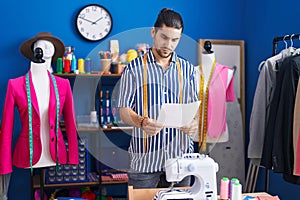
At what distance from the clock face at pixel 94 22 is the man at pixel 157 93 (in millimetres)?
1808

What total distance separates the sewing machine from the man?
124 millimetres

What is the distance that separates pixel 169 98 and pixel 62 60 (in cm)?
175

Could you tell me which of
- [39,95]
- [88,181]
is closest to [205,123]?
[39,95]

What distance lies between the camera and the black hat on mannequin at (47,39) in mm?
2873

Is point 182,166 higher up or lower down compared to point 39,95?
lower down

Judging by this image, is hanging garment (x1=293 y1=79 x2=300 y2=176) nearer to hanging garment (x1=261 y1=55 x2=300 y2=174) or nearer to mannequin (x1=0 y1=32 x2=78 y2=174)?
hanging garment (x1=261 y1=55 x2=300 y2=174)

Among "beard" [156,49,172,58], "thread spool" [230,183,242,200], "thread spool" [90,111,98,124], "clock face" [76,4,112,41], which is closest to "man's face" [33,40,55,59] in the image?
"clock face" [76,4,112,41]

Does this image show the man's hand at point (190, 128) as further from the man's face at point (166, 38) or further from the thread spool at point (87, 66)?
the thread spool at point (87, 66)

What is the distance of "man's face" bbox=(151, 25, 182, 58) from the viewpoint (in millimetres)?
1390

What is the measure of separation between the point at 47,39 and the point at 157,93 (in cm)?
172

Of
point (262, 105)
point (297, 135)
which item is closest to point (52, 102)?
point (262, 105)

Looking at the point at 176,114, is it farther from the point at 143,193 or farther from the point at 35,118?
the point at 35,118

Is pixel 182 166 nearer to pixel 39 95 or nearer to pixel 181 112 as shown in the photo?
pixel 181 112

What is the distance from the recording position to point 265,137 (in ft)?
7.87
